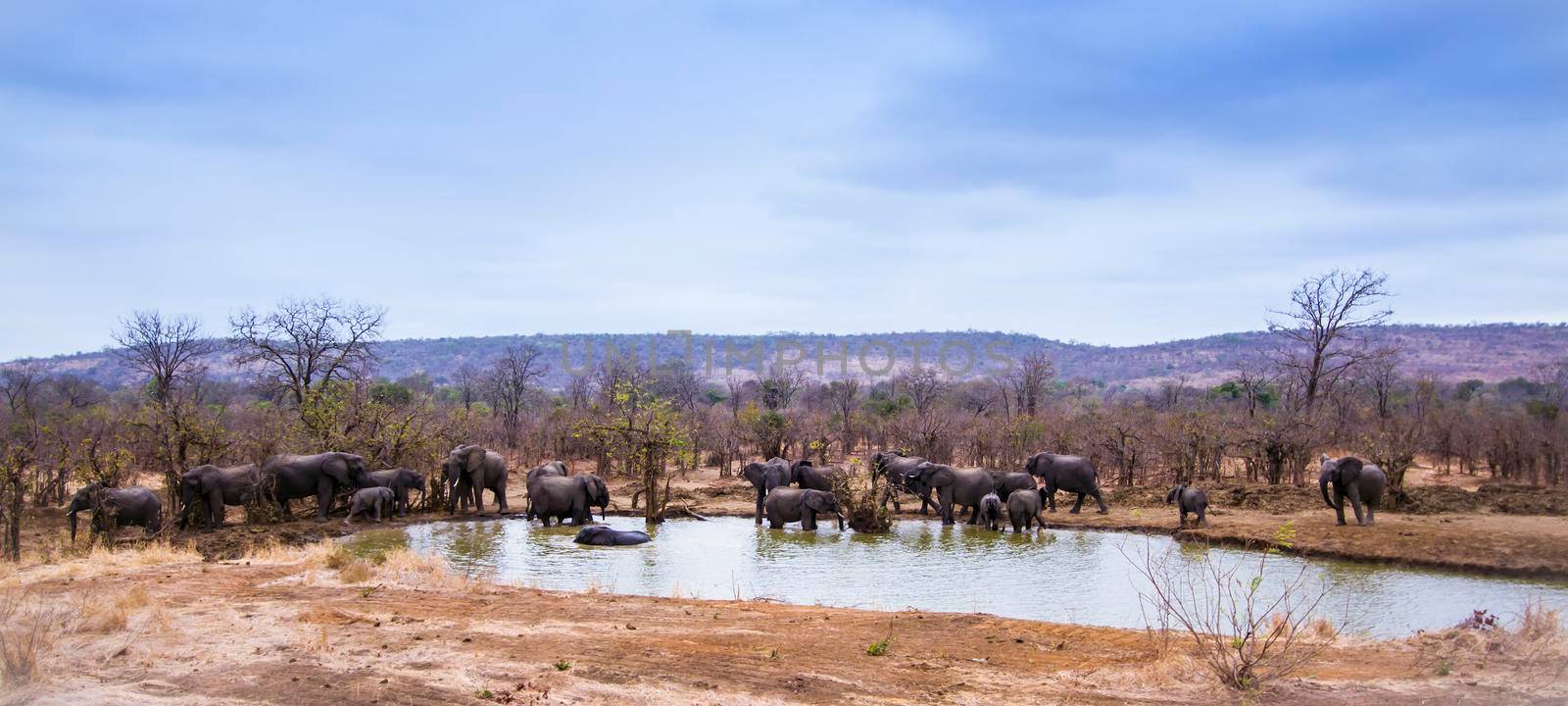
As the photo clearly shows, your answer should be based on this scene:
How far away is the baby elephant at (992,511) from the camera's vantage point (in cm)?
2210

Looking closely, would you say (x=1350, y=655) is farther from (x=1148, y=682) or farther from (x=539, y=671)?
(x=539, y=671)

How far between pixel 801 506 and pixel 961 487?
375 centimetres

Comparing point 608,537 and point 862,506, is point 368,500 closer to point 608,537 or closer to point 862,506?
point 608,537

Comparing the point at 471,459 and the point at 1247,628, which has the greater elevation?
the point at 471,459

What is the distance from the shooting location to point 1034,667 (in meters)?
9.94

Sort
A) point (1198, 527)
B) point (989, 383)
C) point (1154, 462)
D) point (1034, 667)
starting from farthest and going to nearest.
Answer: point (989, 383) → point (1154, 462) → point (1198, 527) → point (1034, 667)

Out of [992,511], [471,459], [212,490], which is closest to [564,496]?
[471,459]

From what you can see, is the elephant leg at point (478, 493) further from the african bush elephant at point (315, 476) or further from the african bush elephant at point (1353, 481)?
the african bush elephant at point (1353, 481)

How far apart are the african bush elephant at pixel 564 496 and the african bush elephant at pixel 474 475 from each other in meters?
2.24

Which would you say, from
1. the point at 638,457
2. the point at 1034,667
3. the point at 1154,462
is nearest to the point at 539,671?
the point at 1034,667

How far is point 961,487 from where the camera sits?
23.8 meters

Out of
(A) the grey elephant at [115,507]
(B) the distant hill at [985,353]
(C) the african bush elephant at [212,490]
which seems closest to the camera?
(A) the grey elephant at [115,507]

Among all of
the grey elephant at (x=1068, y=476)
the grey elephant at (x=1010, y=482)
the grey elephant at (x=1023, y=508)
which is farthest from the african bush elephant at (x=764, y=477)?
the grey elephant at (x=1068, y=476)

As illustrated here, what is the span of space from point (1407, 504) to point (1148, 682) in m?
17.1
